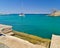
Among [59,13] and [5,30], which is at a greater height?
[5,30]

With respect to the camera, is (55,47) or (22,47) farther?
(22,47)

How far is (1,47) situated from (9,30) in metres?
5.65

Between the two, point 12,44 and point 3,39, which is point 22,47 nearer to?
point 12,44

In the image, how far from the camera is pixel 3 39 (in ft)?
30.0

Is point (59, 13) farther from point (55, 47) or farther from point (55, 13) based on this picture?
point (55, 47)

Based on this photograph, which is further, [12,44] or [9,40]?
[9,40]

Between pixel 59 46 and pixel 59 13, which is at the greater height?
pixel 59 46

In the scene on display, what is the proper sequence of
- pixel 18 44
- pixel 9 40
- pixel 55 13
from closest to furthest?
pixel 18 44 → pixel 9 40 → pixel 55 13

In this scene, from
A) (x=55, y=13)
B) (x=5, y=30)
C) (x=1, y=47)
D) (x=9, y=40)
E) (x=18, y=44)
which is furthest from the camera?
(x=55, y=13)

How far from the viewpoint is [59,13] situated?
81.1 meters

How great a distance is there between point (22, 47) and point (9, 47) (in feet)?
2.45

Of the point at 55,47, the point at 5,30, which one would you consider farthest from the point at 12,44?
the point at 5,30

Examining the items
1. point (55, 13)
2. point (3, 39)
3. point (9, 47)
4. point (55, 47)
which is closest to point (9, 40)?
point (3, 39)

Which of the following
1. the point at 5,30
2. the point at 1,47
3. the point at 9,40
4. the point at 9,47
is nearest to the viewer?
the point at 1,47
